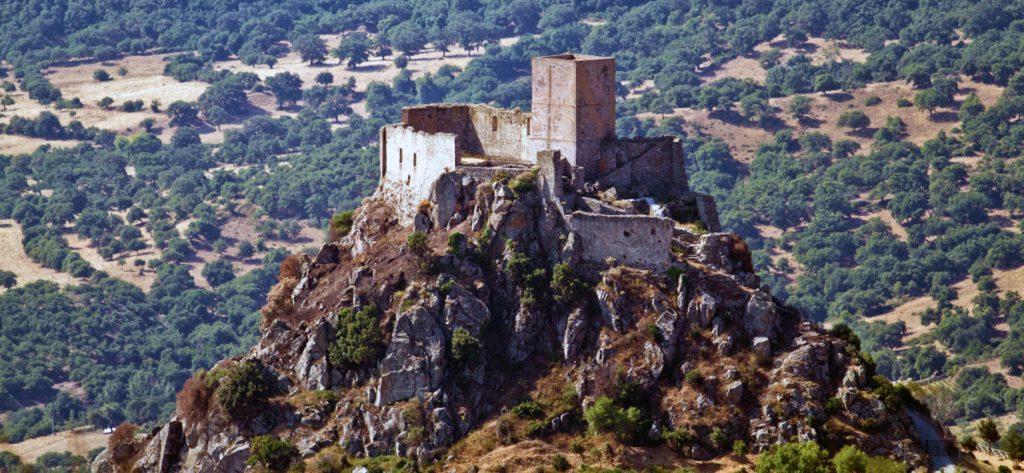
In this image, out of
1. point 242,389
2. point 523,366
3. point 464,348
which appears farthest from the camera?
point 242,389

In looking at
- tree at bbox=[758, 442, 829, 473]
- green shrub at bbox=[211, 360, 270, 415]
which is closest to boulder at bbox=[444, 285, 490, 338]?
green shrub at bbox=[211, 360, 270, 415]

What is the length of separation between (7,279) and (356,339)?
4260 inches

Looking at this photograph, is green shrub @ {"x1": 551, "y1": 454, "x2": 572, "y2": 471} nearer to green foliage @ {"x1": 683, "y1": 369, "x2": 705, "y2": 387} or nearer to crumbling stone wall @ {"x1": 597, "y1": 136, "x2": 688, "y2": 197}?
green foliage @ {"x1": 683, "y1": 369, "x2": 705, "y2": 387}

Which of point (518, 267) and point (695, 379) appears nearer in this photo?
point (695, 379)

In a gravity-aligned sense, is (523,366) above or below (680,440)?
above

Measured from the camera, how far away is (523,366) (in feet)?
Result: 287

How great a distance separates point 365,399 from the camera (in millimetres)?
87562

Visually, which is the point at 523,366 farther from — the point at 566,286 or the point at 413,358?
the point at 413,358

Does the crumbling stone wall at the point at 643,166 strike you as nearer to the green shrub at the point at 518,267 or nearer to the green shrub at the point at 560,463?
the green shrub at the point at 518,267

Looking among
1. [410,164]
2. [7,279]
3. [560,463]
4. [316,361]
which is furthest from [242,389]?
[7,279]

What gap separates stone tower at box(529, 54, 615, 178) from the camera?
302 feet

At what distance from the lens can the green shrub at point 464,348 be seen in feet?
285

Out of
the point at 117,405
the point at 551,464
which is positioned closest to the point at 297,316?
the point at 551,464

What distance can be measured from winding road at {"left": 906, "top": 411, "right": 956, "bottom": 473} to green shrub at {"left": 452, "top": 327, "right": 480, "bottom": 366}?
16.0 meters
